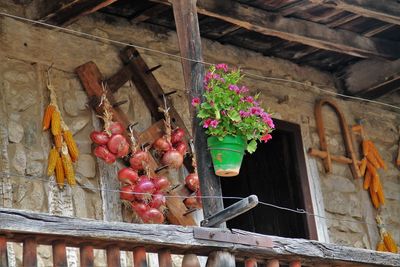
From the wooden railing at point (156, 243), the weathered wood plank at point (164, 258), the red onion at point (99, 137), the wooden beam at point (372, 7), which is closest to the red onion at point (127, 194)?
the red onion at point (99, 137)

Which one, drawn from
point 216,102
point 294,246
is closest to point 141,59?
point 216,102

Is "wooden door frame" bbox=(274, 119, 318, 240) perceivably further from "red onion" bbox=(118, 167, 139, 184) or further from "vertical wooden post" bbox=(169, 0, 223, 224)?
"vertical wooden post" bbox=(169, 0, 223, 224)

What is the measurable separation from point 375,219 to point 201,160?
10.4 feet

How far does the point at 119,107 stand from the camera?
23.0 feet

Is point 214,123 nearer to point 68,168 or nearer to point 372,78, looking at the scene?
point 68,168

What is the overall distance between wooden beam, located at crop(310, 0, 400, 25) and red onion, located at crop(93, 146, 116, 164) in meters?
1.73

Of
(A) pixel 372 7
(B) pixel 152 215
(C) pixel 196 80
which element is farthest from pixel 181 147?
(A) pixel 372 7

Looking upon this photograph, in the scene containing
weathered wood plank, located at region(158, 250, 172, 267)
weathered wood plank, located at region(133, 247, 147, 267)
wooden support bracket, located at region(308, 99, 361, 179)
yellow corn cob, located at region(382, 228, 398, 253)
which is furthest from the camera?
yellow corn cob, located at region(382, 228, 398, 253)

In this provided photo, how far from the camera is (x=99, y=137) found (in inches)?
263

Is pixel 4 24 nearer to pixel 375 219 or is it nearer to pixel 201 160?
pixel 201 160

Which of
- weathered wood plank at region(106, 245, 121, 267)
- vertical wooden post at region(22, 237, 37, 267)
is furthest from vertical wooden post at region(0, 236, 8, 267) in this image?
weathered wood plank at region(106, 245, 121, 267)

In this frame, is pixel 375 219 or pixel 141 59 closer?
pixel 141 59

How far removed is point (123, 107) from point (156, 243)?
7.13 ft

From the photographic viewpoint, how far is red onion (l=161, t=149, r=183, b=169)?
699 cm
